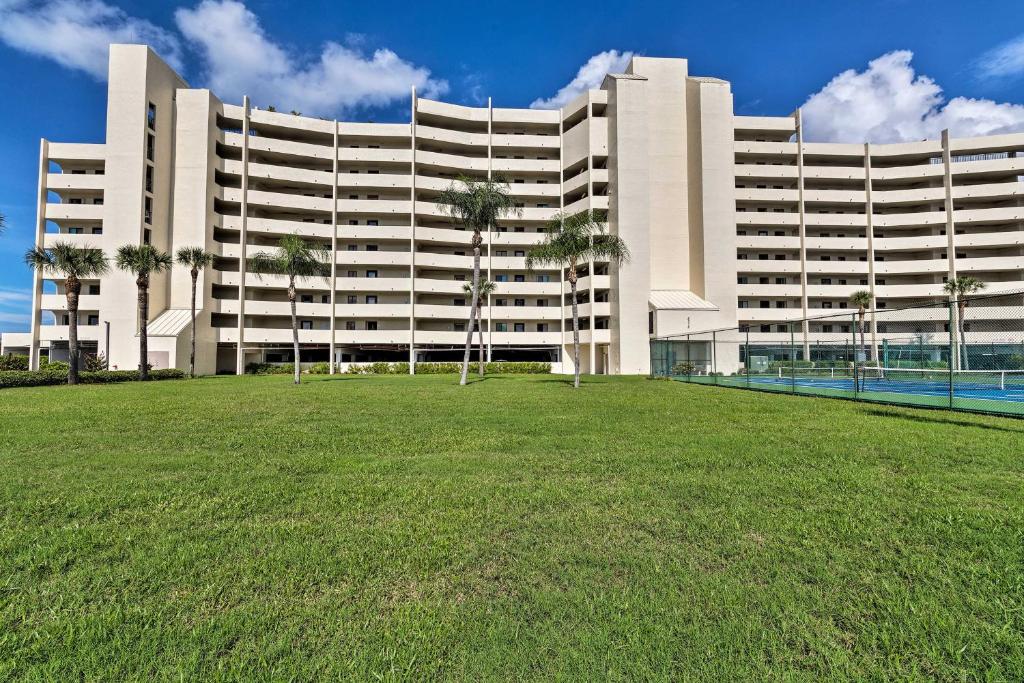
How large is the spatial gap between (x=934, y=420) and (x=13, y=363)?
2030 inches

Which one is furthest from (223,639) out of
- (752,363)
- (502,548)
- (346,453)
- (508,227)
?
(508,227)

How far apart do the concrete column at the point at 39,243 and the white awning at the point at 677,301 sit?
5659 cm

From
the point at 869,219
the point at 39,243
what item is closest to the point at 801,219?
the point at 869,219

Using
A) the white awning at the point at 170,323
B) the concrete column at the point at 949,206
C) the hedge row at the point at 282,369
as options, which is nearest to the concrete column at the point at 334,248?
the hedge row at the point at 282,369

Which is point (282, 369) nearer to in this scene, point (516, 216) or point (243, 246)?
point (243, 246)

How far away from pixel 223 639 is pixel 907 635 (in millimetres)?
3997

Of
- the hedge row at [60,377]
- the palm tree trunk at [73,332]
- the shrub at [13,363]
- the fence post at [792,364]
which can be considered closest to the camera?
the fence post at [792,364]

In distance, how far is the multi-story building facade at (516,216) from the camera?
41844 millimetres

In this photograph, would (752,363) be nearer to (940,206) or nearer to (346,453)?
(346,453)

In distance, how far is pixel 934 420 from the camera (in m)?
10.1

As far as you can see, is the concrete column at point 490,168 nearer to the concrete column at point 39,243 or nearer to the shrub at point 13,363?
the shrub at point 13,363

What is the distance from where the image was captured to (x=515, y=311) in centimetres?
4819

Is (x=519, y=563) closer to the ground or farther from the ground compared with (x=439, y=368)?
closer to the ground

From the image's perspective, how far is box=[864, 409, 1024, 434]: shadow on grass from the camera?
8750 millimetres
